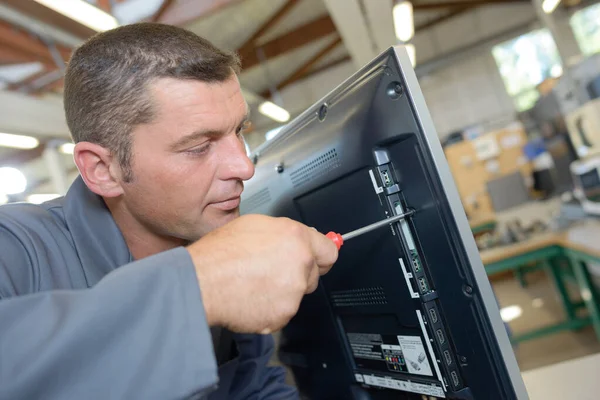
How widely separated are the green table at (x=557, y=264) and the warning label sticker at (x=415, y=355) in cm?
198

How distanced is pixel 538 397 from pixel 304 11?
637 cm

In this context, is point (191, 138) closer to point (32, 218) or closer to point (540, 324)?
point (32, 218)

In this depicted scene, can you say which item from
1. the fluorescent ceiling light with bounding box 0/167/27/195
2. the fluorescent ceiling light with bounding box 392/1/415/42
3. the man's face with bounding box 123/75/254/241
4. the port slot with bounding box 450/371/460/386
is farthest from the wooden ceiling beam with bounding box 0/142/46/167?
the port slot with bounding box 450/371/460/386

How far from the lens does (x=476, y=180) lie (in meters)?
5.64

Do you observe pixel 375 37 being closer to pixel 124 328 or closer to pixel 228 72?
pixel 228 72

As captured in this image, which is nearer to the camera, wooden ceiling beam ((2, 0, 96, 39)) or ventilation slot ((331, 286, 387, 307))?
ventilation slot ((331, 286, 387, 307))

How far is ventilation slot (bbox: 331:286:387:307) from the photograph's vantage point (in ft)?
2.40

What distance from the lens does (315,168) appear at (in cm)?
78

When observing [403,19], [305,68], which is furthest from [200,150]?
[305,68]

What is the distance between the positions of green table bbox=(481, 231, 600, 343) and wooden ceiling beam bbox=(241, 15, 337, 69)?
13.2 ft

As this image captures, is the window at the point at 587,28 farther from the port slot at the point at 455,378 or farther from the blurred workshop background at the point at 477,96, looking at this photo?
the port slot at the point at 455,378

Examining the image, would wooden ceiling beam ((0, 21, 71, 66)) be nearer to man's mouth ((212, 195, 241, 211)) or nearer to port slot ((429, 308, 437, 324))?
man's mouth ((212, 195, 241, 211))

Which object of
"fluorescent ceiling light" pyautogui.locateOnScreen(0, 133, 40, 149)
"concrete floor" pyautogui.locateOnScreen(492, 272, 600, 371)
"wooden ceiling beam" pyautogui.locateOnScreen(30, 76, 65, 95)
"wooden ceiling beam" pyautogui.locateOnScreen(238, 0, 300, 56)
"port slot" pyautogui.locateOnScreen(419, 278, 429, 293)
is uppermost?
"wooden ceiling beam" pyautogui.locateOnScreen(238, 0, 300, 56)

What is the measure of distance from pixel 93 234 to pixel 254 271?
0.55 meters
